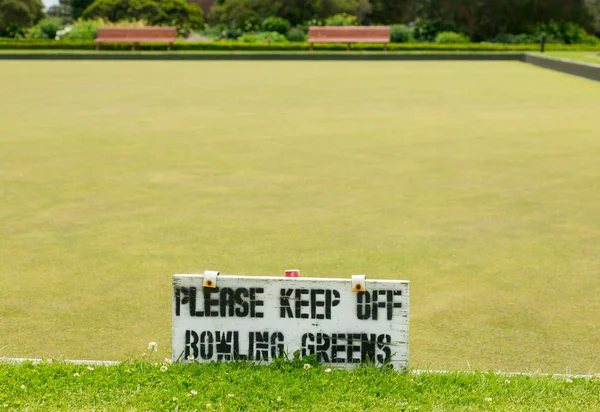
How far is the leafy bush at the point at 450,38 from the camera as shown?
3769 centimetres

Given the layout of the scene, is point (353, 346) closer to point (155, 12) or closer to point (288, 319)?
point (288, 319)

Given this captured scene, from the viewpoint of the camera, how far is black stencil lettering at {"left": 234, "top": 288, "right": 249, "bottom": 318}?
3709 millimetres

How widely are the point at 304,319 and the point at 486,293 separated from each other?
1781mm

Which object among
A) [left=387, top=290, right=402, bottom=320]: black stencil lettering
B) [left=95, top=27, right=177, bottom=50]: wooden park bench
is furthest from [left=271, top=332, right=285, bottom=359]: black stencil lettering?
[left=95, top=27, right=177, bottom=50]: wooden park bench

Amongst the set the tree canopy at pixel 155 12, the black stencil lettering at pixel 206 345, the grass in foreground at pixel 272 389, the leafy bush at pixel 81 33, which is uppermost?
the black stencil lettering at pixel 206 345

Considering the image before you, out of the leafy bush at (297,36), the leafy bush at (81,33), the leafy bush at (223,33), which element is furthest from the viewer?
the leafy bush at (223,33)

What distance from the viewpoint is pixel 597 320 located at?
15.7ft

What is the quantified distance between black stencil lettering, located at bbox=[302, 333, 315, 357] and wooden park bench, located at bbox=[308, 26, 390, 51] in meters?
31.2

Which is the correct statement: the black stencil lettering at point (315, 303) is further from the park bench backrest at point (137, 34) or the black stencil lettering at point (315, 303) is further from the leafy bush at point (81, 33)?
the leafy bush at point (81, 33)

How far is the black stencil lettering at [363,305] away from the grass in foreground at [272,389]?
8.6 inches

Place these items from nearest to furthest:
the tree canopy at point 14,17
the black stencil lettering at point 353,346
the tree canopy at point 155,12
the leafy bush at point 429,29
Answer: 1. the black stencil lettering at point 353,346
2. the leafy bush at point 429,29
3. the tree canopy at point 14,17
4. the tree canopy at point 155,12

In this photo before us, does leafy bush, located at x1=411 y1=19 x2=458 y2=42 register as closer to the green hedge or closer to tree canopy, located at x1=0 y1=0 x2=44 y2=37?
the green hedge

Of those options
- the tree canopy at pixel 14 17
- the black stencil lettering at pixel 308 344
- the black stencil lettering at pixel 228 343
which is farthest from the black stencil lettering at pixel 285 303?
the tree canopy at pixel 14 17

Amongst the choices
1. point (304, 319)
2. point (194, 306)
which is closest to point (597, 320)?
point (304, 319)
